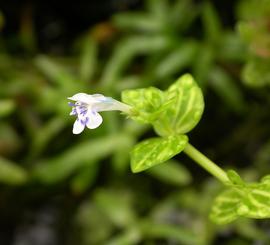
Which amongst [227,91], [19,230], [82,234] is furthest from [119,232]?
[227,91]

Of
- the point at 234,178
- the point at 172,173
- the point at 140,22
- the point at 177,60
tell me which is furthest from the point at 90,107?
the point at 140,22

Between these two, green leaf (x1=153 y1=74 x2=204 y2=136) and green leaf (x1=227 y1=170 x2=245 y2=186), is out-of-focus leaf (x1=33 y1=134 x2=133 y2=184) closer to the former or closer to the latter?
green leaf (x1=153 y1=74 x2=204 y2=136)

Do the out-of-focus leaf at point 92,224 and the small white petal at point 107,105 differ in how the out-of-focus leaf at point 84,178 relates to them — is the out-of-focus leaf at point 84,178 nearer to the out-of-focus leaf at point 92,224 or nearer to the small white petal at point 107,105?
the out-of-focus leaf at point 92,224

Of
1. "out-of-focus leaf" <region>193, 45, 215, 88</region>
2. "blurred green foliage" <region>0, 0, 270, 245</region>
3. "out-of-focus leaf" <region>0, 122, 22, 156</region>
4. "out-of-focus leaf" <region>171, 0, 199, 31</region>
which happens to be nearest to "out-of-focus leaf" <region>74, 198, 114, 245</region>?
"blurred green foliage" <region>0, 0, 270, 245</region>

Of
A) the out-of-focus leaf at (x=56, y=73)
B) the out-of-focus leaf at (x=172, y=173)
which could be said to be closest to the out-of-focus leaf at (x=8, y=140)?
the out-of-focus leaf at (x=56, y=73)

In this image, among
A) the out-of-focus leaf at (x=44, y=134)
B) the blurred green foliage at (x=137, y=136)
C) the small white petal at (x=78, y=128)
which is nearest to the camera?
the small white petal at (x=78, y=128)

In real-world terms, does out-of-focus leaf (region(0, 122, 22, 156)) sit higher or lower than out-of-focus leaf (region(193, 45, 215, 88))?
higher

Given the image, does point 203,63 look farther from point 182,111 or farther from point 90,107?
point 90,107

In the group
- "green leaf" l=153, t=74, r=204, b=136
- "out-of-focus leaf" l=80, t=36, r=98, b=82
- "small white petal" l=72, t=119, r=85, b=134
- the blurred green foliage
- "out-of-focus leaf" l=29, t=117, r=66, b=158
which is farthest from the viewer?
"out-of-focus leaf" l=80, t=36, r=98, b=82
